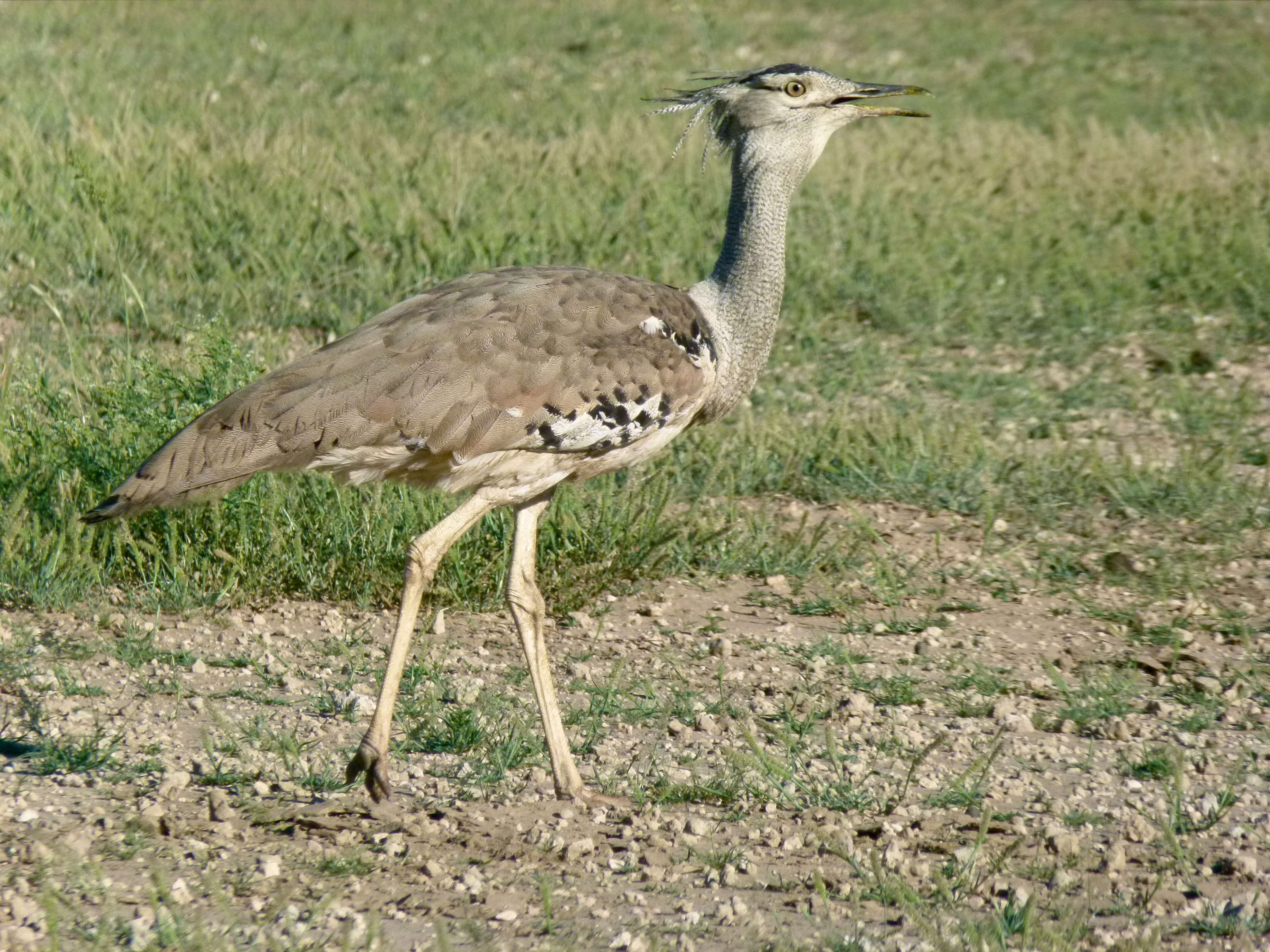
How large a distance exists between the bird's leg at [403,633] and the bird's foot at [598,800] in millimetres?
442

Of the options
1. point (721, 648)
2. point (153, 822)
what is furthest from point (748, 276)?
point (153, 822)

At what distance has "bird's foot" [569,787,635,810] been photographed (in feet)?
11.8

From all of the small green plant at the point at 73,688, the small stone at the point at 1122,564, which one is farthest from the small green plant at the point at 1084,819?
the small green plant at the point at 73,688

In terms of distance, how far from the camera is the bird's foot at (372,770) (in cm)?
347

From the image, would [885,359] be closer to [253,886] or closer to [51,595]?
[51,595]

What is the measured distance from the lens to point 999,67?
15.6m

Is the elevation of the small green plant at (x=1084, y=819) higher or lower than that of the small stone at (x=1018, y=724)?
higher

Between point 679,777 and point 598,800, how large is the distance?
10.1 inches

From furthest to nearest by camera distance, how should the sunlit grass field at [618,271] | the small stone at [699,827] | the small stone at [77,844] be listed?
1. the sunlit grass field at [618,271]
2. the small stone at [699,827]
3. the small stone at [77,844]

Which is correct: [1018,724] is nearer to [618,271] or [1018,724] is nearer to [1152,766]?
[1152,766]

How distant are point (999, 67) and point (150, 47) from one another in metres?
8.57

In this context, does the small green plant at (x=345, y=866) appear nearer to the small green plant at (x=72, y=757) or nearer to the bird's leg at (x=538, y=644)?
the bird's leg at (x=538, y=644)

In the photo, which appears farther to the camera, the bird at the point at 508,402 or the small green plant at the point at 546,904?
the bird at the point at 508,402

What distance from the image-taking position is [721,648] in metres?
4.57
